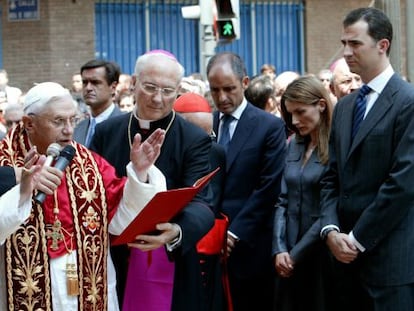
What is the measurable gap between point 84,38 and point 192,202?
47.7 ft

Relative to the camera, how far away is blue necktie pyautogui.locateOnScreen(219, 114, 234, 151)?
7.10m

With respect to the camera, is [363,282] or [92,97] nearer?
[363,282]

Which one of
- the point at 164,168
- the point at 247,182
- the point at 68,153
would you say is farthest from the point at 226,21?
the point at 68,153

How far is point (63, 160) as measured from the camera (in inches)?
187

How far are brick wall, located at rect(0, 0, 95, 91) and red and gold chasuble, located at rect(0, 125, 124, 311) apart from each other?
14.3 metres

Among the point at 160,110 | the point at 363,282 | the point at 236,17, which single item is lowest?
the point at 363,282

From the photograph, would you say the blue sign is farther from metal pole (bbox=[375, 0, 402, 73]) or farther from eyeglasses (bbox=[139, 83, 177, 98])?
eyeglasses (bbox=[139, 83, 177, 98])

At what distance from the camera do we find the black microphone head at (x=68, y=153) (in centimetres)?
479

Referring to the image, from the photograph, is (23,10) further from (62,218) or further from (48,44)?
(62,218)

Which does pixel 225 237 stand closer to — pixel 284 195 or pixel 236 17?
pixel 284 195

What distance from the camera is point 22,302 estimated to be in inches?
196

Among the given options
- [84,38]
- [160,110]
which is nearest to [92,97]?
[160,110]

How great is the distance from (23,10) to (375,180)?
14.8m

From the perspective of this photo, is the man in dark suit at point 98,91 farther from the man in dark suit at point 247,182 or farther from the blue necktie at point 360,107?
the blue necktie at point 360,107
